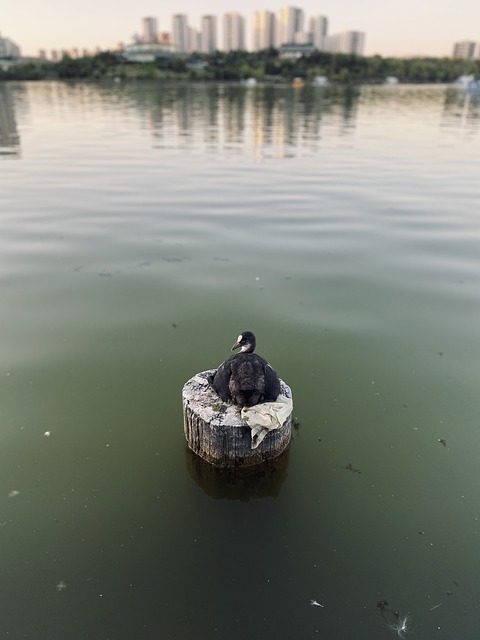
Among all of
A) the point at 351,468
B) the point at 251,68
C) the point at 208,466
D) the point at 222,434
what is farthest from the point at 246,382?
the point at 251,68

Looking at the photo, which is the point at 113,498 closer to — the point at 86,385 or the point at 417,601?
the point at 86,385

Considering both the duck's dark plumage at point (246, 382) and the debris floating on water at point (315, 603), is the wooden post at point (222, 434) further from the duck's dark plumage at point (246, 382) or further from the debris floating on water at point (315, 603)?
the debris floating on water at point (315, 603)

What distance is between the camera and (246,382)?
4.83m

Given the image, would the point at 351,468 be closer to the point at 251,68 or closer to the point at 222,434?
the point at 222,434

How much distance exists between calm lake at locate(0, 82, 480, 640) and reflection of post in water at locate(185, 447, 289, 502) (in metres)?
0.02

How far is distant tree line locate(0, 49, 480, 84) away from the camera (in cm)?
12888

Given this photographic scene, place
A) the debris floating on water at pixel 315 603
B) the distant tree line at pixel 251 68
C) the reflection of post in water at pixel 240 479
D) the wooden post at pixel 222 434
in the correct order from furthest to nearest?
the distant tree line at pixel 251 68 → the reflection of post in water at pixel 240 479 → the wooden post at pixel 222 434 → the debris floating on water at pixel 315 603

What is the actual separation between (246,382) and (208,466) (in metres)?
1.08

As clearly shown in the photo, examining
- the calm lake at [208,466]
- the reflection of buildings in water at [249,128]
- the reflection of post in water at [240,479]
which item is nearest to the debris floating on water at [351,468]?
the calm lake at [208,466]

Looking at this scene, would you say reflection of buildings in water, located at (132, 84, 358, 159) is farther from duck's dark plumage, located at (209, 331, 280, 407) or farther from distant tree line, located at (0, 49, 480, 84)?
distant tree line, located at (0, 49, 480, 84)

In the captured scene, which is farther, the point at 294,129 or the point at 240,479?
the point at 294,129

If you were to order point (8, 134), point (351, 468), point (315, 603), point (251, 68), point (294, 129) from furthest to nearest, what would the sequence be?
point (251, 68)
point (294, 129)
point (8, 134)
point (351, 468)
point (315, 603)

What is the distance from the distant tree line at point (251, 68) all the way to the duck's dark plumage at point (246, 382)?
437 feet

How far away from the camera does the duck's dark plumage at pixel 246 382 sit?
4.86 m
